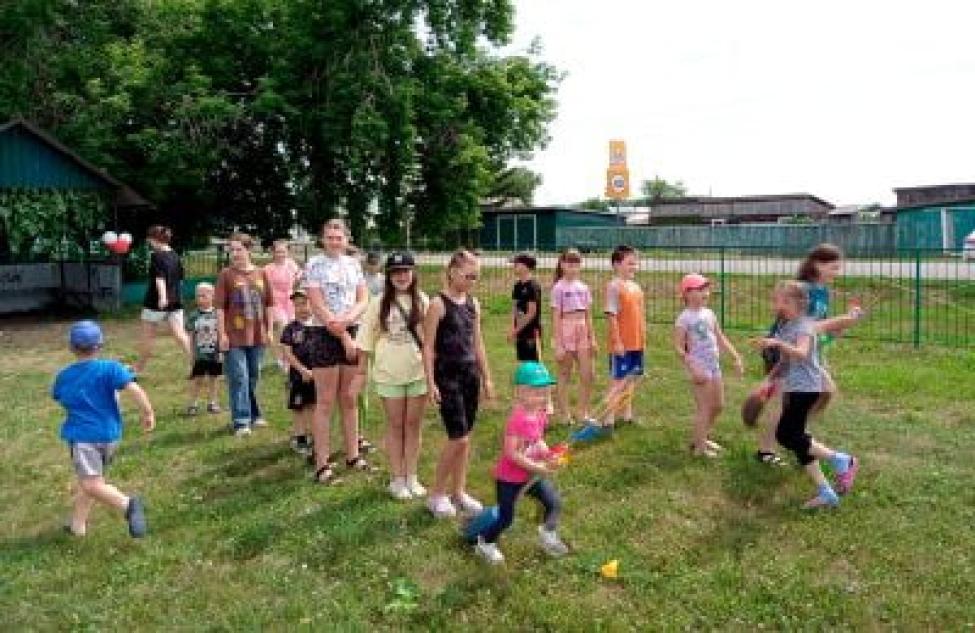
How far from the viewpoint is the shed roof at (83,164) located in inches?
720

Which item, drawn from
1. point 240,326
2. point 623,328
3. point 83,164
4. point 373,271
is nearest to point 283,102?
point 83,164

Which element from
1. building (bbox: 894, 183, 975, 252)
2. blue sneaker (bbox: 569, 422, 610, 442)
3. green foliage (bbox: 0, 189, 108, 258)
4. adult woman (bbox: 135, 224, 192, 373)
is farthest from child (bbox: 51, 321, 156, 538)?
building (bbox: 894, 183, 975, 252)

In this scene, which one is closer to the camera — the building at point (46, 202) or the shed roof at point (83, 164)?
the shed roof at point (83, 164)

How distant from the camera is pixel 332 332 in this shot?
6.55m

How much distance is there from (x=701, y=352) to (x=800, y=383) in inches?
48.5

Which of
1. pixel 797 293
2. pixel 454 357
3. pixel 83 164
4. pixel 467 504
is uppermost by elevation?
pixel 83 164

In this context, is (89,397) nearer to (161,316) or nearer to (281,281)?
(281,281)

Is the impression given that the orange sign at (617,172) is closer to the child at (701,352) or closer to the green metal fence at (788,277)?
the green metal fence at (788,277)

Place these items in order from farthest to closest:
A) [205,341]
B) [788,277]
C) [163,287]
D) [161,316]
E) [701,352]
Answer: [788,277]
[161,316]
[163,287]
[205,341]
[701,352]

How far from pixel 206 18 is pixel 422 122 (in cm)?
620

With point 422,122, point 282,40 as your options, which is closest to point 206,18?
point 282,40

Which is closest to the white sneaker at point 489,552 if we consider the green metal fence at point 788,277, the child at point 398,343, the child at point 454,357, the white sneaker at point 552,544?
the white sneaker at point 552,544

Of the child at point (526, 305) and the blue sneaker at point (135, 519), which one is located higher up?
the child at point (526, 305)

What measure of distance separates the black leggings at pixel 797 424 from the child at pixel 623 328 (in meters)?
2.04
